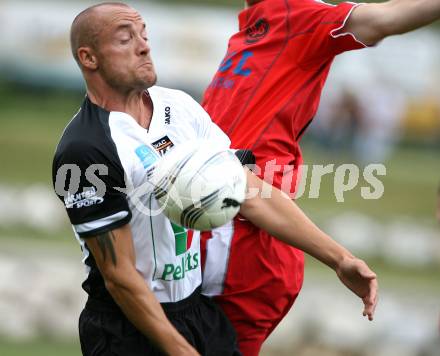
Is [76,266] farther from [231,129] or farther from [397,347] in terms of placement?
[231,129]

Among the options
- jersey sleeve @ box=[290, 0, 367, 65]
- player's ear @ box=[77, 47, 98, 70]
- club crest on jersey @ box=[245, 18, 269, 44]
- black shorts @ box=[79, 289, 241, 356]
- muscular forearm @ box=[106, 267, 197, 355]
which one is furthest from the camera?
club crest on jersey @ box=[245, 18, 269, 44]

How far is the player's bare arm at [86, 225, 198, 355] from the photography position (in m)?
4.72

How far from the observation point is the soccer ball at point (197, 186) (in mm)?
4723

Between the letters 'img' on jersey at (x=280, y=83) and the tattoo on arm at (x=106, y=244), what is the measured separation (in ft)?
3.65

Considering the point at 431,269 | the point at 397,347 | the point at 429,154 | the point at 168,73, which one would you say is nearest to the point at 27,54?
the point at 168,73

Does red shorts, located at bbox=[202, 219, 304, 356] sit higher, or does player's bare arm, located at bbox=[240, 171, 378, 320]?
player's bare arm, located at bbox=[240, 171, 378, 320]

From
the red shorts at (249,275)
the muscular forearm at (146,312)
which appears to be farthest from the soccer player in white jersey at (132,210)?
the red shorts at (249,275)

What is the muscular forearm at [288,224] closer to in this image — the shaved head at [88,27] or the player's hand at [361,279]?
the player's hand at [361,279]

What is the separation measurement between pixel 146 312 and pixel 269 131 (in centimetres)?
134

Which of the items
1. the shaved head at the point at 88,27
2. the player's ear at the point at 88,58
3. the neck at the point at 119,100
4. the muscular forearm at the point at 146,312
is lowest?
the muscular forearm at the point at 146,312

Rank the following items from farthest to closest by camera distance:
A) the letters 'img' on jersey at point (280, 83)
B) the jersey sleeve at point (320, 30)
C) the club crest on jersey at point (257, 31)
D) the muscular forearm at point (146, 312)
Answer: the club crest on jersey at point (257, 31) → the letters 'img' on jersey at point (280, 83) → the jersey sleeve at point (320, 30) → the muscular forearm at point (146, 312)

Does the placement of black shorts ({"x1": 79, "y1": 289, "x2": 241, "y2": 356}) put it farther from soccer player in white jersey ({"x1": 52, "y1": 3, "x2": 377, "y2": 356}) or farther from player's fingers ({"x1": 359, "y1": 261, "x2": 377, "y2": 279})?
player's fingers ({"x1": 359, "y1": 261, "x2": 377, "y2": 279})

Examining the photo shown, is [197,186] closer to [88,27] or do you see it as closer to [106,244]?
[106,244]

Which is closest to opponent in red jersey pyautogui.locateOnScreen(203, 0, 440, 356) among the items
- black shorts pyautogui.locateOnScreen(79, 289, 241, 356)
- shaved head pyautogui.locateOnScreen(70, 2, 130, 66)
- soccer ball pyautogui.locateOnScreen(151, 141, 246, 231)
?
black shorts pyautogui.locateOnScreen(79, 289, 241, 356)
